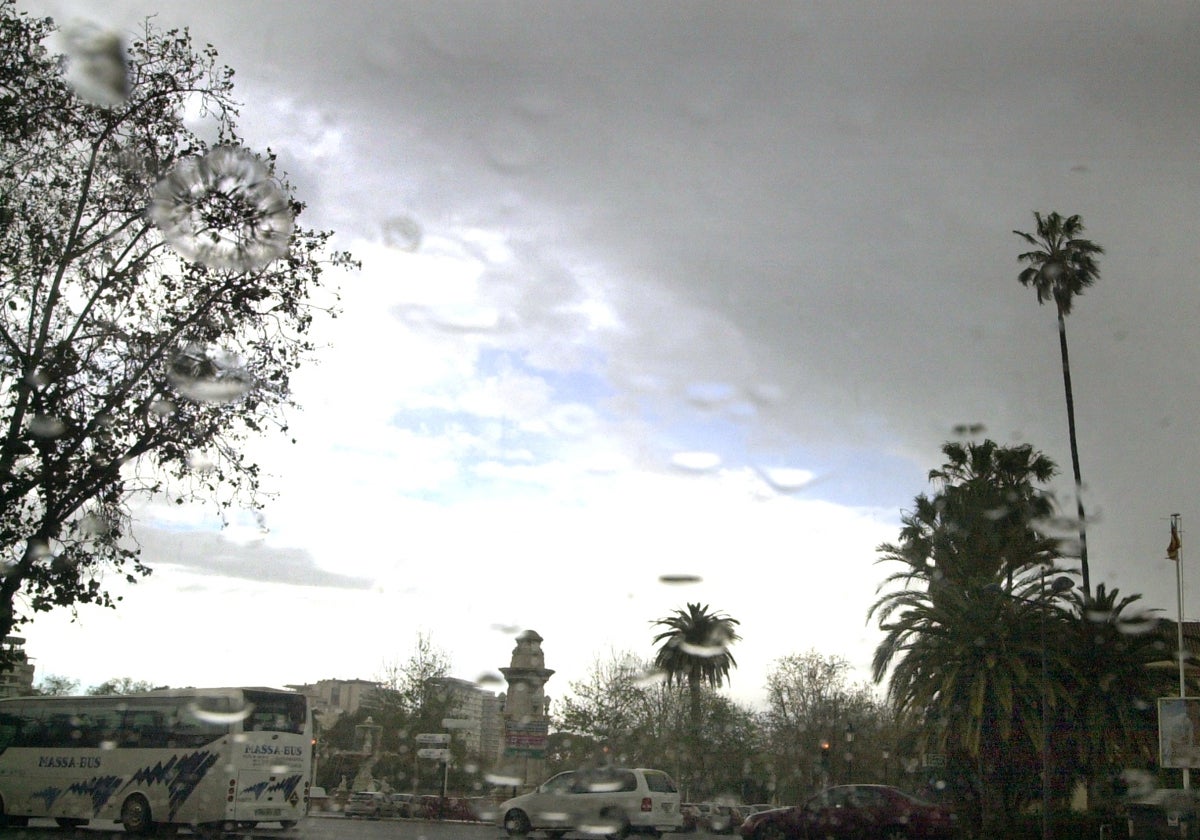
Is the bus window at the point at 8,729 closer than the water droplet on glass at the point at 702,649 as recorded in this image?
Yes

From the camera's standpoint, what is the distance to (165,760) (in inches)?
756

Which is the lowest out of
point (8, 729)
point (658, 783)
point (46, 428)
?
point (658, 783)

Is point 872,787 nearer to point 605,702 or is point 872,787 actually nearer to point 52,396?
point 52,396

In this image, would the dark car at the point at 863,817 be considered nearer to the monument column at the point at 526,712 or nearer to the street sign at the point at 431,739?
the monument column at the point at 526,712

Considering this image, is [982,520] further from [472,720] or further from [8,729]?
[472,720]

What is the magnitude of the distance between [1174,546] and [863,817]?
17.6 meters

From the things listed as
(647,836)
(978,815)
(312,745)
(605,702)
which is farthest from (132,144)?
(605,702)

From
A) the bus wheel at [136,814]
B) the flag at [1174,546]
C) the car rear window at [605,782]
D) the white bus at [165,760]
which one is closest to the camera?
the white bus at [165,760]

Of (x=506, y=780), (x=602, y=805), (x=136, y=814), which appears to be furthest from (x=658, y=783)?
(x=506, y=780)

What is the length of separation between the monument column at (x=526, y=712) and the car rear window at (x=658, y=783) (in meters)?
13.9

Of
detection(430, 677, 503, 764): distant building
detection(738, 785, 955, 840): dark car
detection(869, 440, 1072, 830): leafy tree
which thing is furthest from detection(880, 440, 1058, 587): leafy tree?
detection(430, 677, 503, 764): distant building

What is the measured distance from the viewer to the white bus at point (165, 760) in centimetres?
1886

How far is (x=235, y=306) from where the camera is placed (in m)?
18.0

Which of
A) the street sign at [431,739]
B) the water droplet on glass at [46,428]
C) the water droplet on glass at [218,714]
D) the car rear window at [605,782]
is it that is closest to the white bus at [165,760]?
the water droplet on glass at [218,714]
